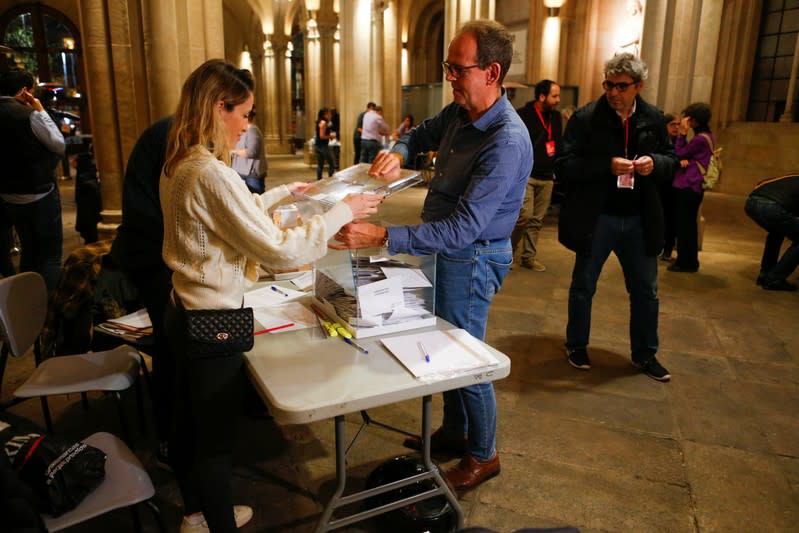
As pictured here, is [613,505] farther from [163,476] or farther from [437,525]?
[163,476]

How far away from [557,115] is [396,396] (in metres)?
5.61

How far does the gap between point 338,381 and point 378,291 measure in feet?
1.32

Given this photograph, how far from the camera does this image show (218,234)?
5.85 feet

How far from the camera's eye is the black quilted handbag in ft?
5.89

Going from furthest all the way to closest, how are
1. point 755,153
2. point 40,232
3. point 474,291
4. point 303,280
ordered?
1. point 755,153
2. point 40,232
3. point 303,280
4. point 474,291

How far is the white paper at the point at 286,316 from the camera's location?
2.20 metres

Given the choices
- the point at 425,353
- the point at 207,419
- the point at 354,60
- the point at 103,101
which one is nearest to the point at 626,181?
the point at 425,353

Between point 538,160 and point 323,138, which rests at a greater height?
point 538,160

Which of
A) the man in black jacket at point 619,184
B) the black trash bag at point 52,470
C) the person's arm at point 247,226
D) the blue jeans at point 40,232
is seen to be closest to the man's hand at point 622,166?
the man in black jacket at point 619,184

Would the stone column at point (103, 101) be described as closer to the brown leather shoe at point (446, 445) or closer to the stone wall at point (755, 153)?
the brown leather shoe at point (446, 445)

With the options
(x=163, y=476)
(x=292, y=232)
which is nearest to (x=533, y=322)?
(x=163, y=476)

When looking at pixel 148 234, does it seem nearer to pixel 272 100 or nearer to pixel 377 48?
pixel 377 48

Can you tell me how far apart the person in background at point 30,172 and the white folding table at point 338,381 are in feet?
10.6

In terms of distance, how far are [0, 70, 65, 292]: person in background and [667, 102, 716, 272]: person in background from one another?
19.4 ft
